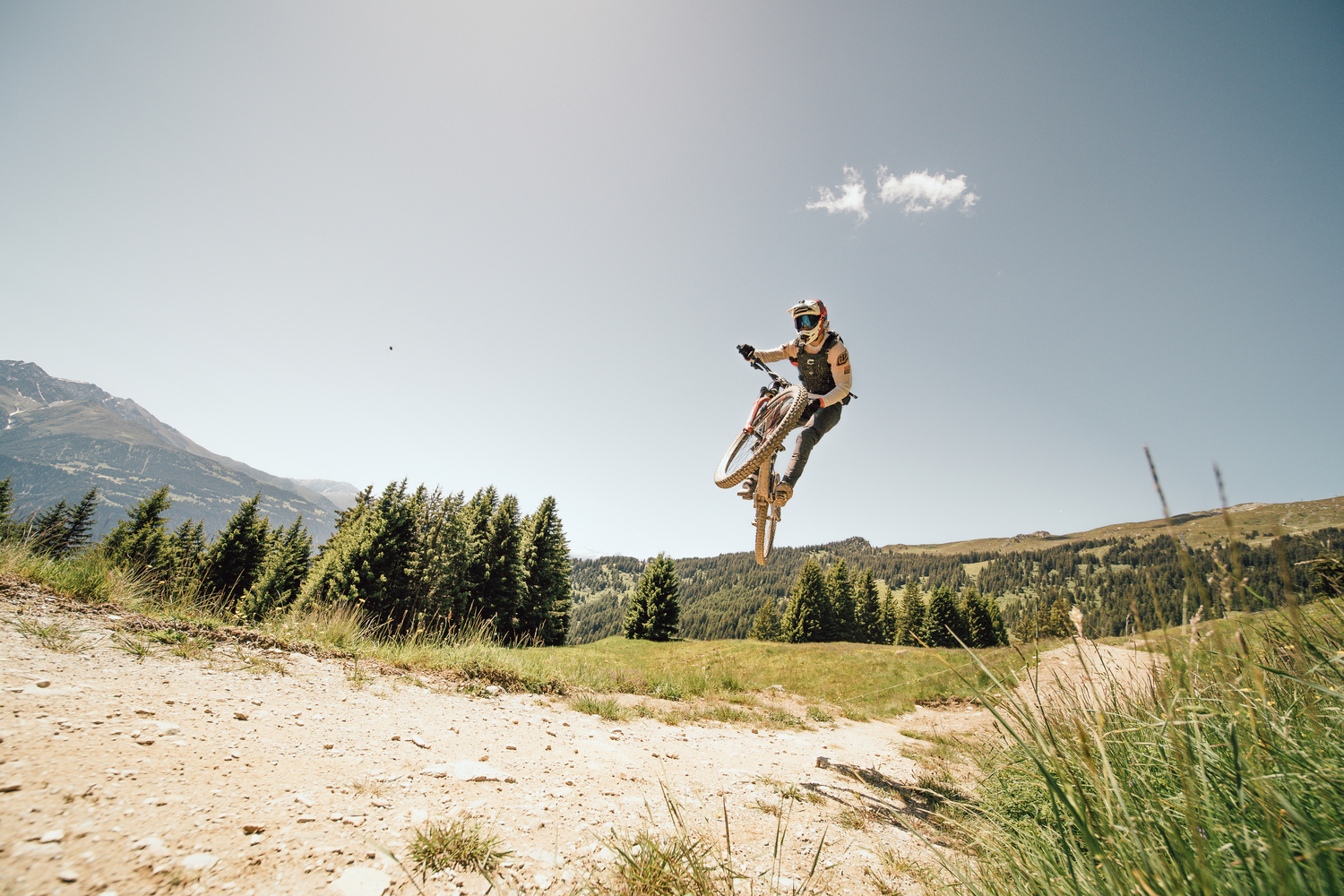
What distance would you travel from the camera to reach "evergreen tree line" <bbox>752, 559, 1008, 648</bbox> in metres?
53.0

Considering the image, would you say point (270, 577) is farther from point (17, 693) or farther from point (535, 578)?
point (17, 693)

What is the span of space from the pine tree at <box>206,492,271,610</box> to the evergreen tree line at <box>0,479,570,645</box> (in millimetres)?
66

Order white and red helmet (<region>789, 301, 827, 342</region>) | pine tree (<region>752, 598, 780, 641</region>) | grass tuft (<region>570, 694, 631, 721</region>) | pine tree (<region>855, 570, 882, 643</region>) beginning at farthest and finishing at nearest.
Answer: pine tree (<region>752, 598, 780, 641</region>) → pine tree (<region>855, 570, 882, 643</region>) → white and red helmet (<region>789, 301, 827, 342</region>) → grass tuft (<region>570, 694, 631, 721</region>)

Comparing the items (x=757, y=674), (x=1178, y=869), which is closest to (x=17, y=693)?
(x=1178, y=869)

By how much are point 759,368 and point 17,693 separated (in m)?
9.22

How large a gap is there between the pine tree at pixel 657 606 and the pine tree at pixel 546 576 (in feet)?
29.4

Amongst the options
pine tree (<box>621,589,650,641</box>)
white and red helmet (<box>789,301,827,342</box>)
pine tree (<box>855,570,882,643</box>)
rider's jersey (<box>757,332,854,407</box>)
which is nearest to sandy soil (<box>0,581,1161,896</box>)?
rider's jersey (<box>757,332,854,407</box>)

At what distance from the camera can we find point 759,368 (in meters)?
9.98

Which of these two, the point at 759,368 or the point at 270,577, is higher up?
the point at 759,368

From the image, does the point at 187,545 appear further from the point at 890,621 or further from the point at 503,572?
the point at 890,621

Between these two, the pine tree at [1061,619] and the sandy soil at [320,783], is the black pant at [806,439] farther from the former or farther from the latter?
the pine tree at [1061,619]

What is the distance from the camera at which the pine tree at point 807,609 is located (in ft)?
185

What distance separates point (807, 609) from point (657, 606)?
52.7 ft

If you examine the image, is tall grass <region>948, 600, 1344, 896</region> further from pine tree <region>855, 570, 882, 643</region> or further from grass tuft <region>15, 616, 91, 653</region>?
pine tree <region>855, 570, 882, 643</region>
